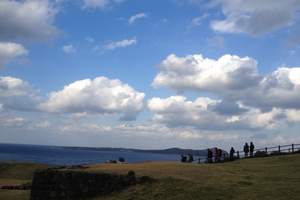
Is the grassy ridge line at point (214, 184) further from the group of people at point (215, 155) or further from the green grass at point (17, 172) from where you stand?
the green grass at point (17, 172)

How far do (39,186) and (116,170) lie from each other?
4950 mm

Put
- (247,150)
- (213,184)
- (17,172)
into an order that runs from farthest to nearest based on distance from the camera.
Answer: (17,172)
(247,150)
(213,184)

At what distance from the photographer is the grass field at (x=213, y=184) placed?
2264cm

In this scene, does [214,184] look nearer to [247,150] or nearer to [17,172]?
[247,150]

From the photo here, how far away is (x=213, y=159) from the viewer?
149 ft

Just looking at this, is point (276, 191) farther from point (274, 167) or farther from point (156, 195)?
point (274, 167)

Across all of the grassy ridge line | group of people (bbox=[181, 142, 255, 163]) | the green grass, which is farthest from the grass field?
the green grass

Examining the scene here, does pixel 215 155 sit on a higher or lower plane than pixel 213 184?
higher

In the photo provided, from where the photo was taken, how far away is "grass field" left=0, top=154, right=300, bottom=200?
22.6 metres

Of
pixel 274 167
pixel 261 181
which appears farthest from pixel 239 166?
pixel 261 181

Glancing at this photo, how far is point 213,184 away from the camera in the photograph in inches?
975

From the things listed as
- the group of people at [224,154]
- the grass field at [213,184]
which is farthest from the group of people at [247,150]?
the grass field at [213,184]

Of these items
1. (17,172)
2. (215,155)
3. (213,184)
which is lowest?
(17,172)

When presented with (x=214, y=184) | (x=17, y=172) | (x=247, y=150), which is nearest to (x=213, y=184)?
(x=214, y=184)
